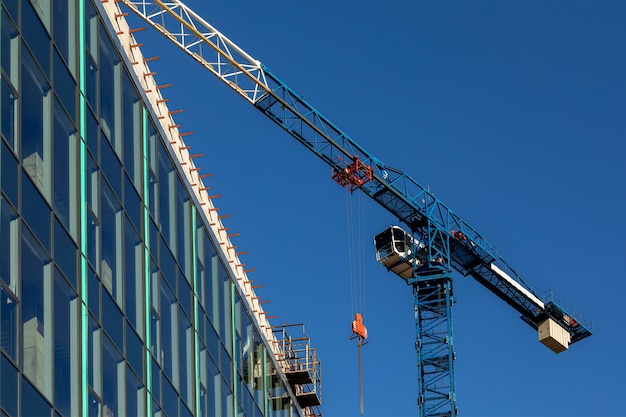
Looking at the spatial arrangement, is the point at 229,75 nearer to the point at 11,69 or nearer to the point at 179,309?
the point at 179,309

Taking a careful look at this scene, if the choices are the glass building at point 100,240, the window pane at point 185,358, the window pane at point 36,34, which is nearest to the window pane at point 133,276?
the glass building at point 100,240

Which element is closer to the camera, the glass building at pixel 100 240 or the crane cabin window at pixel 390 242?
the glass building at pixel 100 240

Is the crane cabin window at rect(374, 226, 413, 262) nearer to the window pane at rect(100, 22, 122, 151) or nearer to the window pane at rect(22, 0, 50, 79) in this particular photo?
the window pane at rect(100, 22, 122, 151)

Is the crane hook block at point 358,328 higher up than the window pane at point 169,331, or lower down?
higher up

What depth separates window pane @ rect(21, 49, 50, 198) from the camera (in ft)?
103

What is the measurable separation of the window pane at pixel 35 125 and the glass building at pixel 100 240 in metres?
0.04

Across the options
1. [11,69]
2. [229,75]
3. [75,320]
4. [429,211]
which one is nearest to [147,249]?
[75,320]

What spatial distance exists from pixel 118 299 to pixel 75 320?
3.85 meters

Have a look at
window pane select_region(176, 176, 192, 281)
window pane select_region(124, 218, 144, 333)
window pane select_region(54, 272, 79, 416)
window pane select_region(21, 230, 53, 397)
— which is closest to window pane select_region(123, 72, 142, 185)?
window pane select_region(124, 218, 144, 333)

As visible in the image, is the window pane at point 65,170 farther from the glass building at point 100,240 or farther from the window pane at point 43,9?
the window pane at point 43,9

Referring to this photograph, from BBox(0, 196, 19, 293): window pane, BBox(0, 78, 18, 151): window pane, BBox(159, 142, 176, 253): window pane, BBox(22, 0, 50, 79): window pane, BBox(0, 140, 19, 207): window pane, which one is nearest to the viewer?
BBox(0, 196, 19, 293): window pane

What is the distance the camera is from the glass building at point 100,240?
30.4m

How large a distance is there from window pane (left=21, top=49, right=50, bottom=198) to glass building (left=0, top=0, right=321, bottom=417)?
0.04m

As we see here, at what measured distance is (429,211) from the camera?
11231 centimetres
